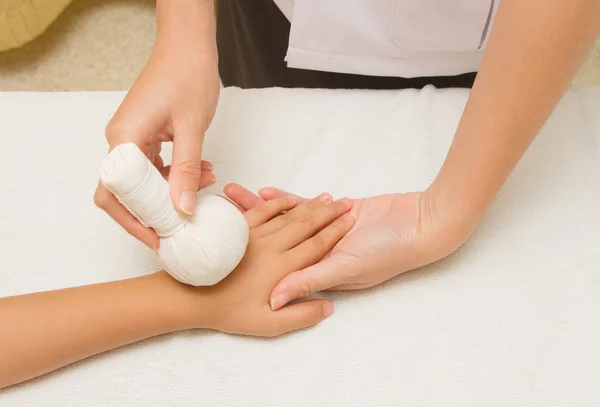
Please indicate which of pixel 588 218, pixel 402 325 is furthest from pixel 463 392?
pixel 588 218

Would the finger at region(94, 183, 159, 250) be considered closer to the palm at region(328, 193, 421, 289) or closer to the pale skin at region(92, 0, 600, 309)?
the pale skin at region(92, 0, 600, 309)

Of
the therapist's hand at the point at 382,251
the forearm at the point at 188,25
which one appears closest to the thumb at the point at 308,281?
the therapist's hand at the point at 382,251

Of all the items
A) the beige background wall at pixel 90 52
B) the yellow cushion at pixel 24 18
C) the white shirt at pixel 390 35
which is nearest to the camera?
the white shirt at pixel 390 35

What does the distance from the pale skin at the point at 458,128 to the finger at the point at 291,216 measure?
0.04 metres

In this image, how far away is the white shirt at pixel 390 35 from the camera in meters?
0.90

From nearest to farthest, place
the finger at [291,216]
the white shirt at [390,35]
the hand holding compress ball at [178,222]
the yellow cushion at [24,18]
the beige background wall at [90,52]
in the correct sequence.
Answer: the hand holding compress ball at [178,222] < the finger at [291,216] < the white shirt at [390,35] < the yellow cushion at [24,18] < the beige background wall at [90,52]

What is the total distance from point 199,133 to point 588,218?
1.70ft

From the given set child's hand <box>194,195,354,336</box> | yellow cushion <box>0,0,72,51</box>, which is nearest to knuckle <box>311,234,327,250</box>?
child's hand <box>194,195,354,336</box>

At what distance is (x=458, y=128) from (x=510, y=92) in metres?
0.09

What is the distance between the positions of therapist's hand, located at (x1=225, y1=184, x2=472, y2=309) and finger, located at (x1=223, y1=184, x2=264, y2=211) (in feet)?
0.41

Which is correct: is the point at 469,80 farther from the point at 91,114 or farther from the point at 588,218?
the point at 91,114

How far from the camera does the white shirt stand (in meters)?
0.90

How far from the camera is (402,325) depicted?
738mm

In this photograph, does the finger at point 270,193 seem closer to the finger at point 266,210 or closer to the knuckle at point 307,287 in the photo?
the finger at point 266,210
